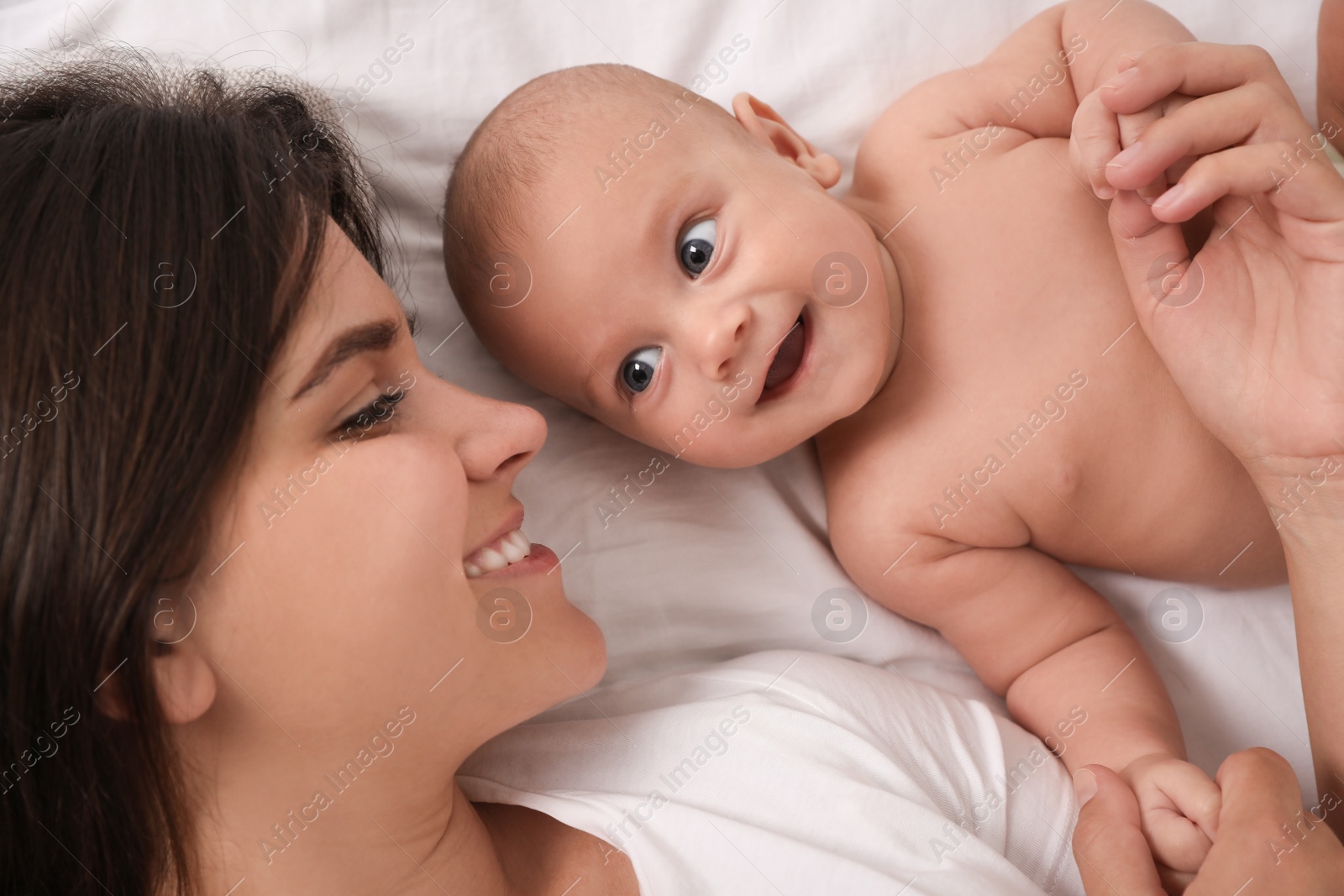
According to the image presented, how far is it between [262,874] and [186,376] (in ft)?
2.16

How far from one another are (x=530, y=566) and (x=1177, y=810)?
3.18 feet

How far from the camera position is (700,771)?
145 cm

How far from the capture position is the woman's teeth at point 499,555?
1.25 meters

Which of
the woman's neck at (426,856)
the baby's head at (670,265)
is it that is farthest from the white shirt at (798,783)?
the baby's head at (670,265)

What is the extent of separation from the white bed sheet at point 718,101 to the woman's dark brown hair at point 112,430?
636 mm

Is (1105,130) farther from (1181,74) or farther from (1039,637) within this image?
(1039,637)

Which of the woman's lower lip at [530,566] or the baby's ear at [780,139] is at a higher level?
the baby's ear at [780,139]

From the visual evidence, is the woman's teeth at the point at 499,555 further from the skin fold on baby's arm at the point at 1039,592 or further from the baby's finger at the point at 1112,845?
the baby's finger at the point at 1112,845

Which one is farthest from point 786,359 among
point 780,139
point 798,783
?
point 798,783

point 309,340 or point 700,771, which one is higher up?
point 309,340

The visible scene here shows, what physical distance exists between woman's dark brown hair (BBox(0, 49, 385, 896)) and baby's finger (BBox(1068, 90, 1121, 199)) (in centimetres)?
104

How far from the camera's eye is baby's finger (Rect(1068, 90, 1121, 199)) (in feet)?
4.37

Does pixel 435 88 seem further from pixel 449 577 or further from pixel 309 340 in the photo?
pixel 449 577

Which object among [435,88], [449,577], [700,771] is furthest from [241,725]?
[435,88]
